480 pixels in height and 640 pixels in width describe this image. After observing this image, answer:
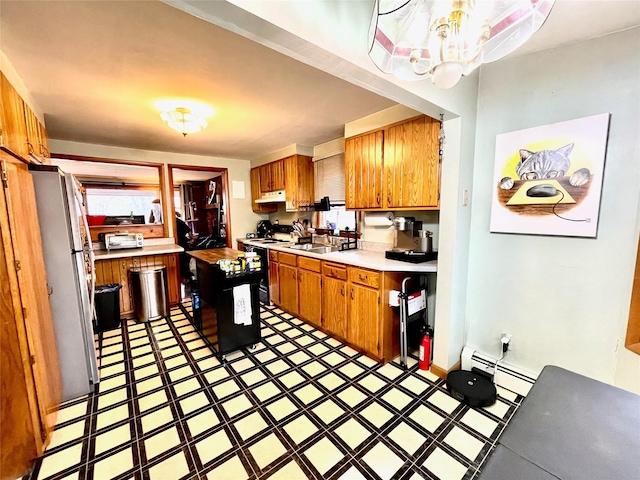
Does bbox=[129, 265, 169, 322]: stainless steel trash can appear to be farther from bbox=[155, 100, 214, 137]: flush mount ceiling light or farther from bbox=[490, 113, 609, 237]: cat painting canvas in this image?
bbox=[490, 113, 609, 237]: cat painting canvas

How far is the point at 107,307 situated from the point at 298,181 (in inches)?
114

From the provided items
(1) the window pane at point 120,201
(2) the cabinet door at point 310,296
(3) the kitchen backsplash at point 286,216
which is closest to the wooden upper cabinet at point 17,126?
(1) the window pane at point 120,201

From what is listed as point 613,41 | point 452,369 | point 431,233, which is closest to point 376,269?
point 431,233

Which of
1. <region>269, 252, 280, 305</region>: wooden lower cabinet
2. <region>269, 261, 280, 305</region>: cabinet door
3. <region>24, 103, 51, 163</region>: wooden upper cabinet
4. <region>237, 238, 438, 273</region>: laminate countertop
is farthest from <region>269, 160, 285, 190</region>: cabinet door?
<region>24, 103, 51, 163</region>: wooden upper cabinet

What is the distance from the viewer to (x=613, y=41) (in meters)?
1.50

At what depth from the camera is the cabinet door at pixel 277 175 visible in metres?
4.07

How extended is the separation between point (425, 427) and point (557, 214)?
1670 mm

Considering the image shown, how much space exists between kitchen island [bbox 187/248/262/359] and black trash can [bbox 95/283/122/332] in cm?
138

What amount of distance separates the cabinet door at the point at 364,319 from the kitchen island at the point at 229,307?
37.8 inches

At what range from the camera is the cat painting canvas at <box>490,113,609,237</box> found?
1596mm

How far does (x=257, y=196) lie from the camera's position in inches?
189

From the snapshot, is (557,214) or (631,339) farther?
(557,214)

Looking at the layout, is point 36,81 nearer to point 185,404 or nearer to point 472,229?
point 185,404

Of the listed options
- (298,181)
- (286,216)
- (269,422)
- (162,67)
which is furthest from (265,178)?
(269,422)
